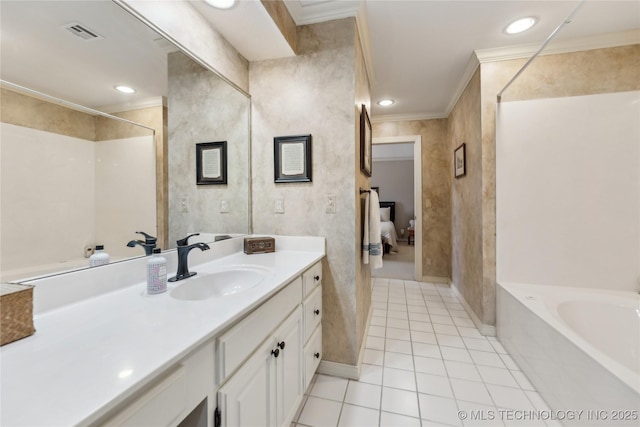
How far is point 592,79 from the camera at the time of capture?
201 cm

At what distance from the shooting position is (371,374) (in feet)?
5.76

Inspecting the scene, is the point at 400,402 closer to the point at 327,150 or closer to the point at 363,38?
the point at 327,150

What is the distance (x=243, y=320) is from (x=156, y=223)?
711mm

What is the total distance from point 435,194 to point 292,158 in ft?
8.85

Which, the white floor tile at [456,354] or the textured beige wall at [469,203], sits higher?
the textured beige wall at [469,203]

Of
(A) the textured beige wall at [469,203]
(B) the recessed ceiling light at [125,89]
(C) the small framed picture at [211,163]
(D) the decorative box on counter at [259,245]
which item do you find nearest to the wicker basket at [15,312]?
(B) the recessed ceiling light at [125,89]

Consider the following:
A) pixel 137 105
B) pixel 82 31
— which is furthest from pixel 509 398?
pixel 82 31

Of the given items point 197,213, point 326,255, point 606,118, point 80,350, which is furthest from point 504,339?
point 80,350

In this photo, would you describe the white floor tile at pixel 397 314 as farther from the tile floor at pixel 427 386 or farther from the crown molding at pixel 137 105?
the crown molding at pixel 137 105

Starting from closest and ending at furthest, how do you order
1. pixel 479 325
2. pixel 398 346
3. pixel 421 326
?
pixel 398 346 → pixel 479 325 → pixel 421 326

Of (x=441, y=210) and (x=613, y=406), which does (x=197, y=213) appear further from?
(x=441, y=210)

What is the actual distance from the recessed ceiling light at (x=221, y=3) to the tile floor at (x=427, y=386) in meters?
2.22

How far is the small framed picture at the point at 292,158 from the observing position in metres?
1.73

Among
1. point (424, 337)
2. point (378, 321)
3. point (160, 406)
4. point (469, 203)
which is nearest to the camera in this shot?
point (160, 406)
